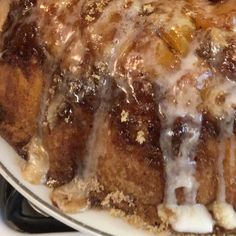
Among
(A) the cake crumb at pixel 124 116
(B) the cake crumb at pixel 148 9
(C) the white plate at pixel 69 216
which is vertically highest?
(B) the cake crumb at pixel 148 9

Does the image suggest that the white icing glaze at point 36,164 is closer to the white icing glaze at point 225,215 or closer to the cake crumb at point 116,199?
the cake crumb at point 116,199

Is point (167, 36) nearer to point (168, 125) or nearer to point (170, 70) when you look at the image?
point (170, 70)

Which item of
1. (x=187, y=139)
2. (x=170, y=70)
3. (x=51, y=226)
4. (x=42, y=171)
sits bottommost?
(x=51, y=226)

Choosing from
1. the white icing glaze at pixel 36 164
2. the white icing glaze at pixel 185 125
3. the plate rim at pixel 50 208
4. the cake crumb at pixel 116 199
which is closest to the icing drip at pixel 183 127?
the white icing glaze at pixel 185 125

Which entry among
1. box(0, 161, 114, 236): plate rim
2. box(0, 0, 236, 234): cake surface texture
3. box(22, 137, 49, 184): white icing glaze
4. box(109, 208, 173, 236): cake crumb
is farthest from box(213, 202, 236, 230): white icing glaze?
box(22, 137, 49, 184): white icing glaze

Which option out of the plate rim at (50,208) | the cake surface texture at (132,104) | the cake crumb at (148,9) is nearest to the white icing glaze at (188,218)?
the cake surface texture at (132,104)

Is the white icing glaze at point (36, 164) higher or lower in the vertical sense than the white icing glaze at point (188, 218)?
higher

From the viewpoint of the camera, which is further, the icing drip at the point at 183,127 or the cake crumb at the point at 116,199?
the cake crumb at the point at 116,199

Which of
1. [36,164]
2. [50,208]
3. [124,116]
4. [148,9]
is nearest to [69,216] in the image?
[50,208]

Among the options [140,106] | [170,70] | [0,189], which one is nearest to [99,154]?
[140,106]
